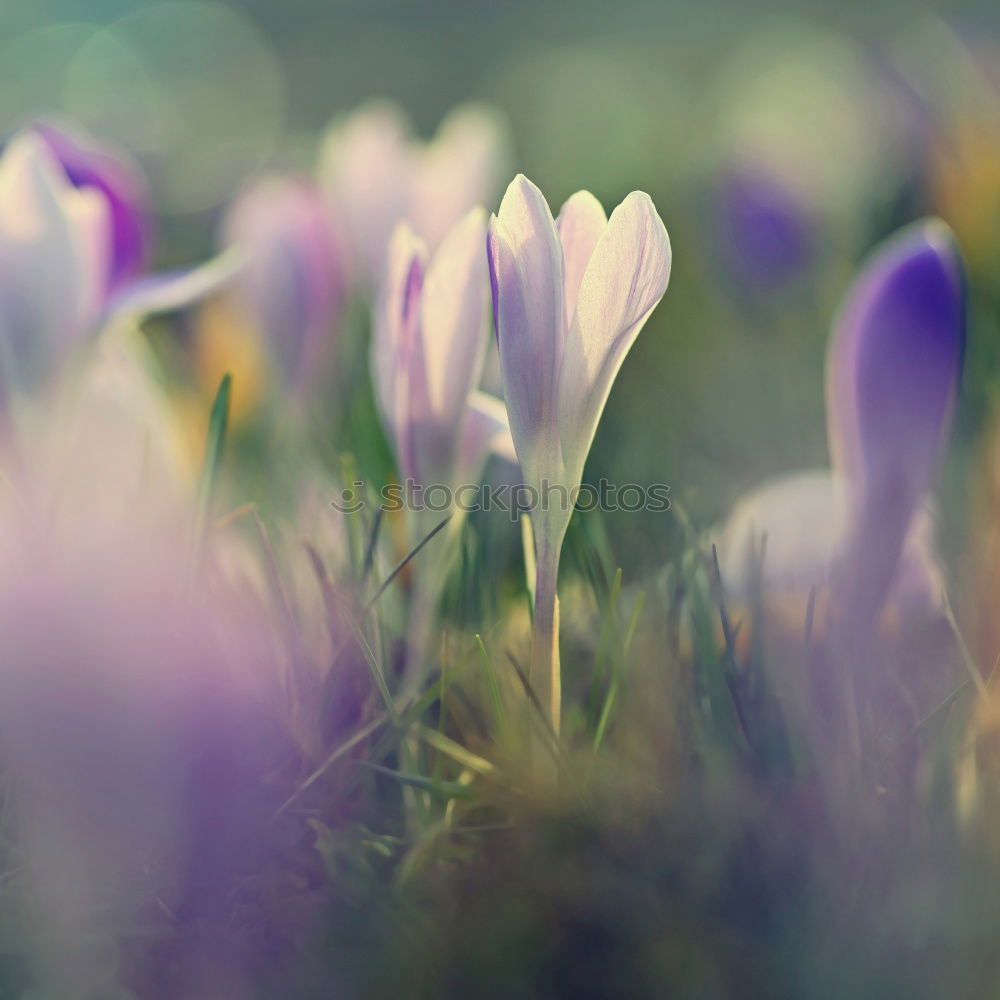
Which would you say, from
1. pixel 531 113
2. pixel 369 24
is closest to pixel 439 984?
pixel 531 113

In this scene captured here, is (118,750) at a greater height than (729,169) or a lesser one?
lesser

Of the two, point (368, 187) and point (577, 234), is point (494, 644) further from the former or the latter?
point (368, 187)

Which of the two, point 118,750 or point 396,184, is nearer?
point 118,750

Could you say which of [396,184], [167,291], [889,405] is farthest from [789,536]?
[396,184]

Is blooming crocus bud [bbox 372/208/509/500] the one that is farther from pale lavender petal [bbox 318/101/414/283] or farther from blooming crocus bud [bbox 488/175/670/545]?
pale lavender petal [bbox 318/101/414/283]

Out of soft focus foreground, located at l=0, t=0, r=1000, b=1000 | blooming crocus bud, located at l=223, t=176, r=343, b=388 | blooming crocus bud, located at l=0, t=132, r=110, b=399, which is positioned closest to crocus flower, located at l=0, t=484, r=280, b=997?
soft focus foreground, located at l=0, t=0, r=1000, b=1000

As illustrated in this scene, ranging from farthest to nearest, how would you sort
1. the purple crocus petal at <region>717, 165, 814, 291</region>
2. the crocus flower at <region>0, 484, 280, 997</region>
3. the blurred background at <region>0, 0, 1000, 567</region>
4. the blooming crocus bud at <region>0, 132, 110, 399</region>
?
the purple crocus petal at <region>717, 165, 814, 291</region>, the blurred background at <region>0, 0, 1000, 567</region>, the blooming crocus bud at <region>0, 132, 110, 399</region>, the crocus flower at <region>0, 484, 280, 997</region>

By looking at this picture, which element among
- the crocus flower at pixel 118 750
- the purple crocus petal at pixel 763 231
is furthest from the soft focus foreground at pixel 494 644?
the purple crocus petal at pixel 763 231
